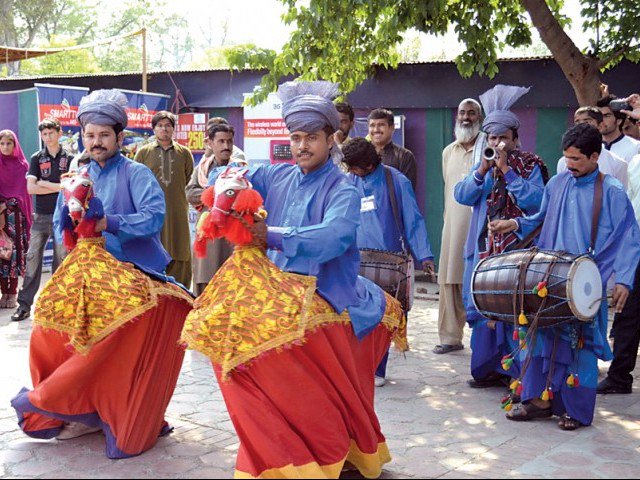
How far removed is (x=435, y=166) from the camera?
12.1 m

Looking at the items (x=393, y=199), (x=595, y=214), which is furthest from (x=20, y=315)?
(x=595, y=214)

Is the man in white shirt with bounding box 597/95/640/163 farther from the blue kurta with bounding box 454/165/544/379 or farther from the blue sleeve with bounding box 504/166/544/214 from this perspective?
the blue sleeve with bounding box 504/166/544/214

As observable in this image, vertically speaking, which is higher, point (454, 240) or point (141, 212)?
point (141, 212)

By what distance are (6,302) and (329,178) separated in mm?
6921

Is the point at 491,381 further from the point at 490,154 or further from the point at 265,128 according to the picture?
the point at 265,128

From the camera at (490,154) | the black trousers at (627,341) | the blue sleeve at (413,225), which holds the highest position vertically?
the camera at (490,154)

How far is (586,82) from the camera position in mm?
8648

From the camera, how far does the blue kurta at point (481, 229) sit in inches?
253

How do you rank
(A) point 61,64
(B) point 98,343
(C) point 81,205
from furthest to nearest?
(A) point 61,64, (B) point 98,343, (C) point 81,205

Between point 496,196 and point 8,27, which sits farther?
point 8,27

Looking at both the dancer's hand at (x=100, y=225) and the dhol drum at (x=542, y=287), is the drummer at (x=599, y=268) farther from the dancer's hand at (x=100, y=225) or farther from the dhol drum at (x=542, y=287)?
the dancer's hand at (x=100, y=225)

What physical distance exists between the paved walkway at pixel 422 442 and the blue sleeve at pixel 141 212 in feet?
4.06

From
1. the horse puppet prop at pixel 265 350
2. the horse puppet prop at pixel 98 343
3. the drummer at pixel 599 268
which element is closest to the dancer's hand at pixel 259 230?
the horse puppet prop at pixel 265 350

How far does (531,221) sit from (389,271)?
102cm
